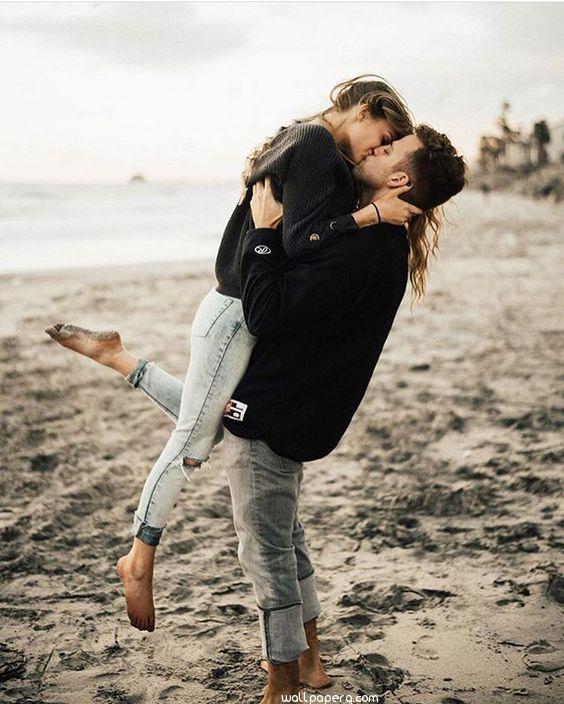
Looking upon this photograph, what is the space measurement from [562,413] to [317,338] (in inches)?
145

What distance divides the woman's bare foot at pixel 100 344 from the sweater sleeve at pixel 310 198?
938 mm

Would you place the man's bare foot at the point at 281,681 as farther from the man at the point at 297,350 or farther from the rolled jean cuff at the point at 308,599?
the rolled jean cuff at the point at 308,599

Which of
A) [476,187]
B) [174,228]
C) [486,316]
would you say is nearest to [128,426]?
[486,316]

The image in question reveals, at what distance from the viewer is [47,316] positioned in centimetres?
855

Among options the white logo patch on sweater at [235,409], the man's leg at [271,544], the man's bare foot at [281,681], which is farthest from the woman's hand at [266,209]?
the man's bare foot at [281,681]

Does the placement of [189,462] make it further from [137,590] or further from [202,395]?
[137,590]

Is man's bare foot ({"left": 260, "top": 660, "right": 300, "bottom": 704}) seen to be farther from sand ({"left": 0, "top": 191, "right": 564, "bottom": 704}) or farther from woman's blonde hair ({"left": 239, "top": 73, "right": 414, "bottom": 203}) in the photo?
woman's blonde hair ({"left": 239, "top": 73, "right": 414, "bottom": 203})

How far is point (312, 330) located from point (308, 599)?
105 centimetres

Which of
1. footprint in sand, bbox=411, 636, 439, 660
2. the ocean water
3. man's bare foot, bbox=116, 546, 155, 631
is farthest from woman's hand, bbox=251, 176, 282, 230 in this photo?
the ocean water

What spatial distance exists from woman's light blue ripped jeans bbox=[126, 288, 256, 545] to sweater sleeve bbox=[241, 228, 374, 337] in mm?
152

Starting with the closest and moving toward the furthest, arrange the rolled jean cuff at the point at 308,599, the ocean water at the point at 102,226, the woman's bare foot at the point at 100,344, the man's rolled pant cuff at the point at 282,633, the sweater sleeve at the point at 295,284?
the sweater sleeve at the point at 295,284, the man's rolled pant cuff at the point at 282,633, the rolled jean cuff at the point at 308,599, the woman's bare foot at the point at 100,344, the ocean water at the point at 102,226

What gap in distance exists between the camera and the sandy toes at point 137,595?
2.44m

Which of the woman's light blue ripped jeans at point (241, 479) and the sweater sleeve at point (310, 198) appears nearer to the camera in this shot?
the sweater sleeve at point (310, 198)

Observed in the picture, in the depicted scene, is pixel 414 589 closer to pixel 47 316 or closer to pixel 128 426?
pixel 128 426
